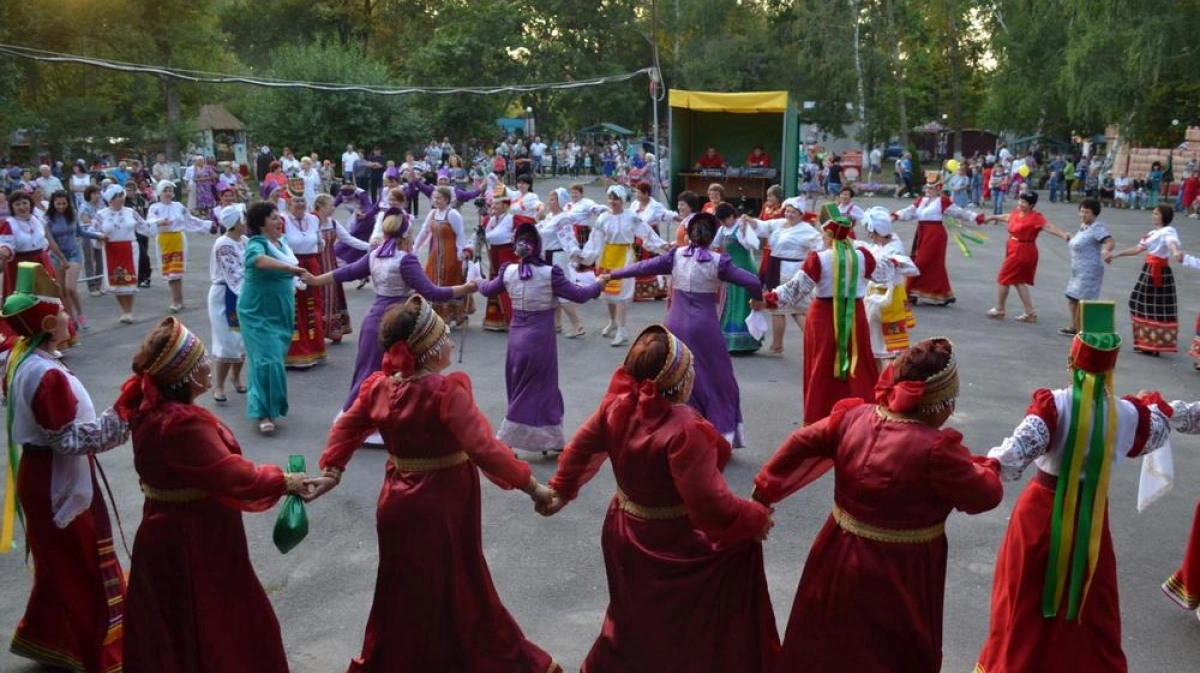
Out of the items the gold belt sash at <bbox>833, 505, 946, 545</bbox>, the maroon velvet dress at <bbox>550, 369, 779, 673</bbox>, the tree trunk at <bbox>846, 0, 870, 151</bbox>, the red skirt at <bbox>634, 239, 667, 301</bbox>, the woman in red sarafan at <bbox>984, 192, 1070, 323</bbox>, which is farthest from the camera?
the tree trunk at <bbox>846, 0, 870, 151</bbox>

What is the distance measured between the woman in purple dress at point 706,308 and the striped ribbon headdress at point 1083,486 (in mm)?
3594

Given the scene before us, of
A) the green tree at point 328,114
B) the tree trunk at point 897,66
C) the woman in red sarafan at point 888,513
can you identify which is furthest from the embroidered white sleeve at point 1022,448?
the tree trunk at point 897,66

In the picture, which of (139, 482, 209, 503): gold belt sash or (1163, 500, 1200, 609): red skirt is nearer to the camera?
(139, 482, 209, 503): gold belt sash

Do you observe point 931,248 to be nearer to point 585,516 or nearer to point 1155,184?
point 585,516

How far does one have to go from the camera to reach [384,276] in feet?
26.1

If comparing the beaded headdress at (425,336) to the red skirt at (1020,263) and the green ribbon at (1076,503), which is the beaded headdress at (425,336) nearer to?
the green ribbon at (1076,503)

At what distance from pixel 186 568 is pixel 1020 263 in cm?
1188

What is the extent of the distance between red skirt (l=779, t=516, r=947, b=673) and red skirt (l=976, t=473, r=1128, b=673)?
0.43m

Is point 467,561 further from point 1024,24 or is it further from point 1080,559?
point 1024,24

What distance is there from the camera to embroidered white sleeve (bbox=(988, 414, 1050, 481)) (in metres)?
4.24

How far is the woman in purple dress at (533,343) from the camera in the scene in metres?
7.68

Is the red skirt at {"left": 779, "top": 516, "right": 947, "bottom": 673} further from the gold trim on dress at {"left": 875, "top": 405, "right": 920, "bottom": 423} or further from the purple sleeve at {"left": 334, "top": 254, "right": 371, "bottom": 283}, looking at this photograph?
the purple sleeve at {"left": 334, "top": 254, "right": 371, "bottom": 283}

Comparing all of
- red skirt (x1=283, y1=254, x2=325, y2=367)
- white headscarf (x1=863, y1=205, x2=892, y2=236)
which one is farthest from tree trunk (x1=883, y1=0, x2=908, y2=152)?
red skirt (x1=283, y1=254, x2=325, y2=367)

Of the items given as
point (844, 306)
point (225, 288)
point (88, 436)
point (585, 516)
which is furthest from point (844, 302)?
point (88, 436)
